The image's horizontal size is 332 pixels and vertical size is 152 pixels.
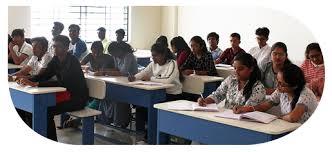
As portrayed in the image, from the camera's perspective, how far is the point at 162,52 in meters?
3.32

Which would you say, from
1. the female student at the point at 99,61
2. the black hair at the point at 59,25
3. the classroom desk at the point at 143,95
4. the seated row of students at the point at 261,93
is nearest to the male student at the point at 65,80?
the classroom desk at the point at 143,95

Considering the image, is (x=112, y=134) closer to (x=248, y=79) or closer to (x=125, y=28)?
(x=125, y=28)

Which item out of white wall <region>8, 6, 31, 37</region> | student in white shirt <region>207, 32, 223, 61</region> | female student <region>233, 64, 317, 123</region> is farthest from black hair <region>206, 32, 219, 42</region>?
white wall <region>8, 6, 31, 37</region>

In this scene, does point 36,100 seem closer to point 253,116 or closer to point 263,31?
point 253,116

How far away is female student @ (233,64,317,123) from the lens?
193 cm

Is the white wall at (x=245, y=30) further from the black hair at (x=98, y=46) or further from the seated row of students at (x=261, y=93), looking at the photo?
the black hair at (x=98, y=46)

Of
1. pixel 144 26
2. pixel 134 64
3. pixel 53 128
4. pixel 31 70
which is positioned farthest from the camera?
pixel 134 64

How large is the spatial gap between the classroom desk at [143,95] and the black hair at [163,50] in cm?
29

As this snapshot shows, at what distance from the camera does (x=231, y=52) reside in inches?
147

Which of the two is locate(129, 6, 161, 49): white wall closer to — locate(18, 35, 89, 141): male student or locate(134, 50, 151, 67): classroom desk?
locate(134, 50, 151, 67): classroom desk

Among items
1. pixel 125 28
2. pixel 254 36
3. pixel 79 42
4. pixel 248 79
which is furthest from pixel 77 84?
pixel 254 36

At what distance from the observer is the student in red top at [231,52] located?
11.4 ft

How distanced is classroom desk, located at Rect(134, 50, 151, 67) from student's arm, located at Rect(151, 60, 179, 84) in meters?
0.20

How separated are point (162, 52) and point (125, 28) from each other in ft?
2.57
